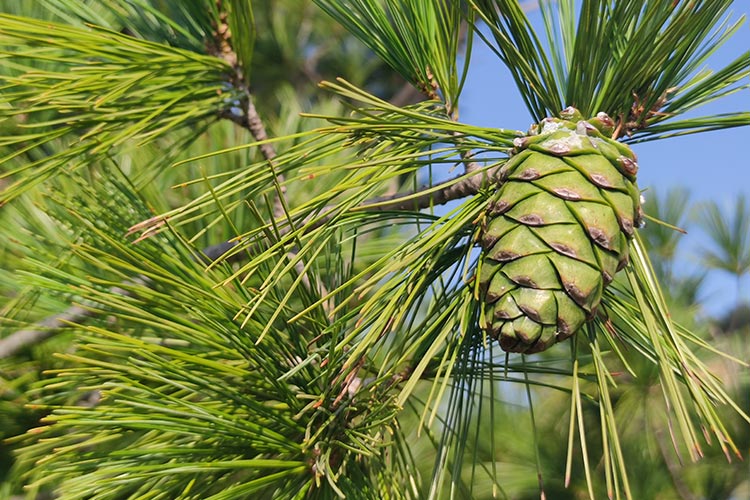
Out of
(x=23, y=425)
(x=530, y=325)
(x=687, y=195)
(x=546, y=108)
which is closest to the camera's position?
(x=530, y=325)

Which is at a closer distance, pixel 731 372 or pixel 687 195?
pixel 731 372

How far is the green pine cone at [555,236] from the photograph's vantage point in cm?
45

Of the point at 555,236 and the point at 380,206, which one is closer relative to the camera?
the point at 555,236

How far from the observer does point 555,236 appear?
0.46 m

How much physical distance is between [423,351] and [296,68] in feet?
7.80

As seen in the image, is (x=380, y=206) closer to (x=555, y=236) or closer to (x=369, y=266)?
(x=369, y=266)

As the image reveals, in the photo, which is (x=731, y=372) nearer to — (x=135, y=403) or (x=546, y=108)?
(x=546, y=108)

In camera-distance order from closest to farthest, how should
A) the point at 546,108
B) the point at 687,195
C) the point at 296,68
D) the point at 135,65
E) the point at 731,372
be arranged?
the point at 546,108, the point at 135,65, the point at 731,372, the point at 687,195, the point at 296,68

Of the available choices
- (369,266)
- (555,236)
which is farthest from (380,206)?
(555,236)

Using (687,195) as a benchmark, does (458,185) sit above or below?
above

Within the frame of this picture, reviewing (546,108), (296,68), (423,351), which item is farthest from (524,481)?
(296,68)

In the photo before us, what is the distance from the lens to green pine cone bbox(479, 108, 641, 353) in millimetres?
453

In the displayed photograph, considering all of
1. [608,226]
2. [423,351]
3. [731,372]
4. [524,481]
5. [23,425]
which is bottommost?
[524,481]

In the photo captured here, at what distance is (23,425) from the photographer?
0.87 metres
